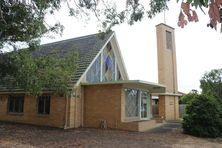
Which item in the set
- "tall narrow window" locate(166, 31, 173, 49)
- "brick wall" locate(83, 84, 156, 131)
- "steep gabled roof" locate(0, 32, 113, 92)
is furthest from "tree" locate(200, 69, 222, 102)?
"steep gabled roof" locate(0, 32, 113, 92)

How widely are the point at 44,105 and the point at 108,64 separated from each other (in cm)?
644

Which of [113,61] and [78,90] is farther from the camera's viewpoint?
[113,61]

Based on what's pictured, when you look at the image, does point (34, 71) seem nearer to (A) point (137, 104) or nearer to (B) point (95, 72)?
(B) point (95, 72)

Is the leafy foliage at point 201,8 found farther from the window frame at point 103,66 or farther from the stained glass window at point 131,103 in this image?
the window frame at point 103,66

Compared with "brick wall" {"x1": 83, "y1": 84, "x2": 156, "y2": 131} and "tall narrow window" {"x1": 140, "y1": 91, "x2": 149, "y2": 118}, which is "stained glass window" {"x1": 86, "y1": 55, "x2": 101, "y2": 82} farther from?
"tall narrow window" {"x1": 140, "y1": 91, "x2": 149, "y2": 118}

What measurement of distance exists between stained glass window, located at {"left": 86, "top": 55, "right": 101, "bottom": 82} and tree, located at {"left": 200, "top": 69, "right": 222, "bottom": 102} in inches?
624

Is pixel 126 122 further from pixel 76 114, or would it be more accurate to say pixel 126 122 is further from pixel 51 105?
pixel 51 105

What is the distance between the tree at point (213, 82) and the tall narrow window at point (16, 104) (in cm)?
2070

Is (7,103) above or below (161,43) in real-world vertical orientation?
below

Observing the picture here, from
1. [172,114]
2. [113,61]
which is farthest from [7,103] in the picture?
[172,114]

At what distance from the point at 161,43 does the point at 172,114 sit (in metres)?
8.18

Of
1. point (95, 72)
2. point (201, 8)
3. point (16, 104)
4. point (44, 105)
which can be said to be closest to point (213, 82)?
point (95, 72)

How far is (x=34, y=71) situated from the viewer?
1440 centimetres

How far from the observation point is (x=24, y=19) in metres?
14.0
